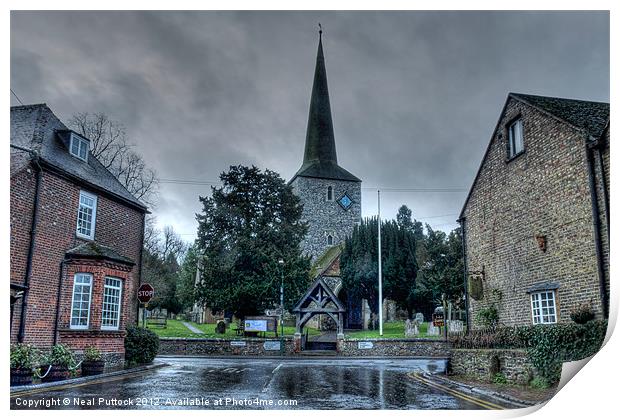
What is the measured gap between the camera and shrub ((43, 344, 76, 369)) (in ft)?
31.8

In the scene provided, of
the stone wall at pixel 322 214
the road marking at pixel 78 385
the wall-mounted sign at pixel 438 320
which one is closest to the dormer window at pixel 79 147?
the road marking at pixel 78 385

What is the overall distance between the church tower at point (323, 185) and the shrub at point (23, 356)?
246 inches

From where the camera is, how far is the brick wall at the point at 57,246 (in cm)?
902

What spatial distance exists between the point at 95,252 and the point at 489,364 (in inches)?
334

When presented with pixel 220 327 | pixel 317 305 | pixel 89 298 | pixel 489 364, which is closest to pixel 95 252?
pixel 89 298

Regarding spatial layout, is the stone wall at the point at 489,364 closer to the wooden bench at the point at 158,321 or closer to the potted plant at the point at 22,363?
the potted plant at the point at 22,363

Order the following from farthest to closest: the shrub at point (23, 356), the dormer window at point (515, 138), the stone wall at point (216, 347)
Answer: the stone wall at point (216, 347) → the dormer window at point (515, 138) → the shrub at point (23, 356)

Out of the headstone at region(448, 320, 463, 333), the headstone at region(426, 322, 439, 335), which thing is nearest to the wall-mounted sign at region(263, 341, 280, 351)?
the headstone at region(448, 320, 463, 333)

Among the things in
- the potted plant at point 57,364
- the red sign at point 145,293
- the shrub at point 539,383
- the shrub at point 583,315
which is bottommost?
the shrub at point 539,383

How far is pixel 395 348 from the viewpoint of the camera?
871 inches

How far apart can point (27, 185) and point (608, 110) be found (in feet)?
32.7

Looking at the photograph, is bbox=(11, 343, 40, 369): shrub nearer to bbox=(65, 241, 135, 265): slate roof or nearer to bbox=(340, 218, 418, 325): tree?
bbox=(65, 241, 135, 265): slate roof

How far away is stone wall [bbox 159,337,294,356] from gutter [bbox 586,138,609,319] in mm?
14910

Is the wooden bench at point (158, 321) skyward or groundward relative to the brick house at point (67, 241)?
groundward
